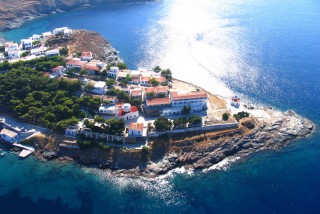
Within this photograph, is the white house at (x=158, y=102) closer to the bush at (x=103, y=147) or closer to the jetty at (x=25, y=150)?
the bush at (x=103, y=147)


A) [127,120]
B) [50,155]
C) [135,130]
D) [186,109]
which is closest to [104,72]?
[127,120]

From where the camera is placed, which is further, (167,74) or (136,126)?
(167,74)

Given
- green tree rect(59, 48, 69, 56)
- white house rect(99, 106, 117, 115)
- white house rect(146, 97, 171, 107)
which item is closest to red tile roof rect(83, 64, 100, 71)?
green tree rect(59, 48, 69, 56)

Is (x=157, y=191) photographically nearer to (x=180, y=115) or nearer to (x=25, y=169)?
(x=180, y=115)

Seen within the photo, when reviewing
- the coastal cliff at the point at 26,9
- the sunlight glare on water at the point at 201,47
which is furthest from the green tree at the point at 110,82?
the coastal cliff at the point at 26,9

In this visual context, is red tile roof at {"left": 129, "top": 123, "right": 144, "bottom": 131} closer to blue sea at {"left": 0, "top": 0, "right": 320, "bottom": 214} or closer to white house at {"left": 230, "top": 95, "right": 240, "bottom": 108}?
blue sea at {"left": 0, "top": 0, "right": 320, "bottom": 214}

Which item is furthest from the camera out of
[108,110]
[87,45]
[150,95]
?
A: [87,45]

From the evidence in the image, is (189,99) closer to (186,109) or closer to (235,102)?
(186,109)

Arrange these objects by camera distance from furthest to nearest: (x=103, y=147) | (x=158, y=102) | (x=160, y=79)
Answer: (x=160, y=79), (x=158, y=102), (x=103, y=147)
